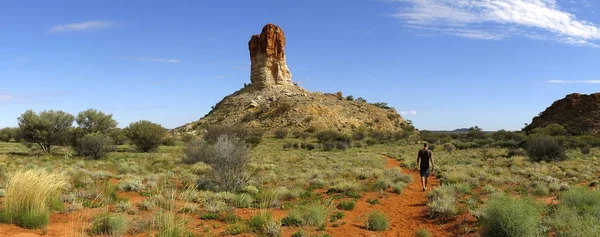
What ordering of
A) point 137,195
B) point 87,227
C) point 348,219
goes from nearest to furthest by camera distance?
point 87,227 → point 348,219 → point 137,195

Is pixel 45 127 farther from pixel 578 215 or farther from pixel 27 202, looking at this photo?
pixel 578 215

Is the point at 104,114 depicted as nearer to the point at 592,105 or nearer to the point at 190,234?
the point at 190,234

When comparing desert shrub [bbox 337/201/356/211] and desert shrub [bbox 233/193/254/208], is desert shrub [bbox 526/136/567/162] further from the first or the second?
desert shrub [bbox 233/193/254/208]

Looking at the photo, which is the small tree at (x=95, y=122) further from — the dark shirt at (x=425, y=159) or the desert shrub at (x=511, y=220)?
the desert shrub at (x=511, y=220)

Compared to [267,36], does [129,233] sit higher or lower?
lower

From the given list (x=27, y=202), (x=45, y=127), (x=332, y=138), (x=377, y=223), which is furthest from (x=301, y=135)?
(x=27, y=202)

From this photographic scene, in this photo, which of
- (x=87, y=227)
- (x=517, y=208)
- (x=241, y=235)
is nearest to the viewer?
(x=87, y=227)

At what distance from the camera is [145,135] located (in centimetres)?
3569

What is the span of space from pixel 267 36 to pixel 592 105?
176 ft

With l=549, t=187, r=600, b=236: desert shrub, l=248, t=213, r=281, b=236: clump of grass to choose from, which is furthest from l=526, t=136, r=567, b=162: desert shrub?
l=248, t=213, r=281, b=236: clump of grass

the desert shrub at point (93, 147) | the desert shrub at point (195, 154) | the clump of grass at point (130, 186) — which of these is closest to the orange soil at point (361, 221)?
the clump of grass at point (130, 186)

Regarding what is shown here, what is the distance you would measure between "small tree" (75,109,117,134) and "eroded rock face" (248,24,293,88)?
133 ft

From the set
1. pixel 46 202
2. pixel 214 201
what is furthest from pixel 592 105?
pixel 46 202

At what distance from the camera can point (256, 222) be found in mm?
8336
